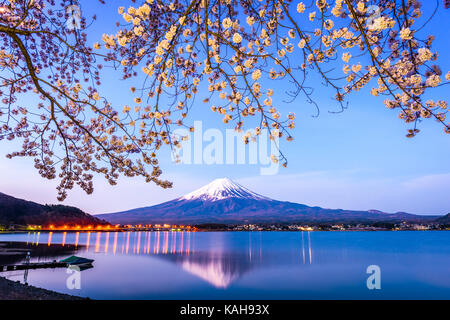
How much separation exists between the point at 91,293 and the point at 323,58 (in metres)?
20.1

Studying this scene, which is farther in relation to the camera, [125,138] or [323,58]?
[125,138]

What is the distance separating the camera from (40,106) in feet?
23.2

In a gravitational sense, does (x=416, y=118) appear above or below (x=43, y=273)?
above

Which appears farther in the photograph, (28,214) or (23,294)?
(28,214)

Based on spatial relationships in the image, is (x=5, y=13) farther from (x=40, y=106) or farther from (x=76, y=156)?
(x=76, y=156)

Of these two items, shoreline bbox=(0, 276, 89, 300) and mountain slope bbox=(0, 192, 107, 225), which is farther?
mountain slope bbox=(0, 192, 107, 225)

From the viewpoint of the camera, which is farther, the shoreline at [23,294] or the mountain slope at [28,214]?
the mountain slope at [28,214]
